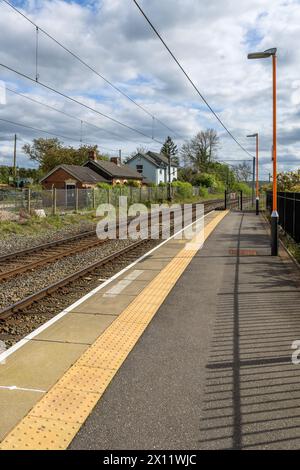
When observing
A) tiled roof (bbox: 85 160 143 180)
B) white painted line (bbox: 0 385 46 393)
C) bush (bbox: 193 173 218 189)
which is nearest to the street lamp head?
white painted line (bbox: 0 385 46 393)

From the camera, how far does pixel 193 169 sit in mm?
98438

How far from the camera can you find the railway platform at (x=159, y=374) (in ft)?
12.1

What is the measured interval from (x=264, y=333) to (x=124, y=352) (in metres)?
2.03

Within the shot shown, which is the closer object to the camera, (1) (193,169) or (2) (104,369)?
(2) (104,369)

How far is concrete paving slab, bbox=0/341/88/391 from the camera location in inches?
182

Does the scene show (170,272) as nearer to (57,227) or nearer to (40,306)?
(40,306)

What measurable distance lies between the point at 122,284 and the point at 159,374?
469 cm

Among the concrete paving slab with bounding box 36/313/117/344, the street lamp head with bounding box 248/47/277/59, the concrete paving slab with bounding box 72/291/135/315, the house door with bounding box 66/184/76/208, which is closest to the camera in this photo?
the concrete paving slab with bounding box 36/313/117/344

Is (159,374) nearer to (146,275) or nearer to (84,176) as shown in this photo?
(146,275)

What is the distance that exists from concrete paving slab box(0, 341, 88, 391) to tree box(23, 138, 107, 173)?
7023cm

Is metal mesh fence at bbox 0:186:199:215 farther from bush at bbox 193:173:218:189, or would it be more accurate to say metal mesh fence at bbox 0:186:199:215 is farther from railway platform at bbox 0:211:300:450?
bush at bbox 193:173:218:189

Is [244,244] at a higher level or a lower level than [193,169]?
lower

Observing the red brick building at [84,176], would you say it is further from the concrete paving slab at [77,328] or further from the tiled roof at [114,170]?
the concrete paving slab at [77,328]
